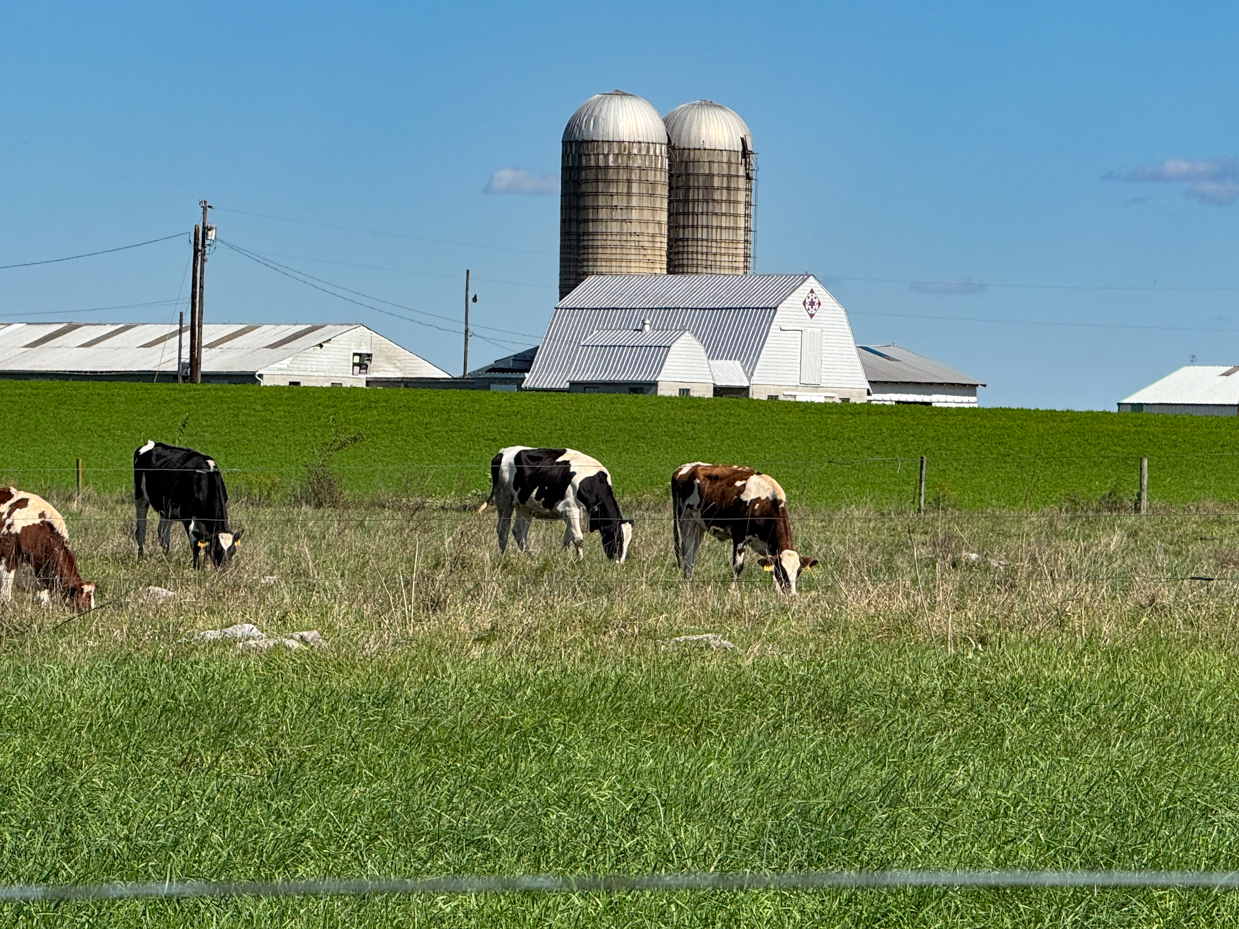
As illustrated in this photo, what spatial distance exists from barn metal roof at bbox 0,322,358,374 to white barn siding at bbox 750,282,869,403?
832 inches

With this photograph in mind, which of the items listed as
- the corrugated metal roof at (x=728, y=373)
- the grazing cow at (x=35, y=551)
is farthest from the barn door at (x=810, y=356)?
the grazing cow at (x=35, y=551)

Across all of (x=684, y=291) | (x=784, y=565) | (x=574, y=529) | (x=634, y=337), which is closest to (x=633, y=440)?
(x=634, y=337)

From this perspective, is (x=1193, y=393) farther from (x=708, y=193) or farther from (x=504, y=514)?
(x=504, y=514)

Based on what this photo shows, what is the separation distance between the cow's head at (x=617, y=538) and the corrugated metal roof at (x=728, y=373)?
144 ft

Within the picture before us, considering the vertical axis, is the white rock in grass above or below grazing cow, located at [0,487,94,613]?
below

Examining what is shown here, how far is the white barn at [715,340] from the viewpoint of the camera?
61000 millimetres

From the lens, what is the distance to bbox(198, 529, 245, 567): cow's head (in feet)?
51.6

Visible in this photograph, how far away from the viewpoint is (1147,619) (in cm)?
1067

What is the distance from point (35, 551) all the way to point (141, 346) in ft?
210

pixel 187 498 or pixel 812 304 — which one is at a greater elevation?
pixel 812 304

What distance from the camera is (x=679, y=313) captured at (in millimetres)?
64625

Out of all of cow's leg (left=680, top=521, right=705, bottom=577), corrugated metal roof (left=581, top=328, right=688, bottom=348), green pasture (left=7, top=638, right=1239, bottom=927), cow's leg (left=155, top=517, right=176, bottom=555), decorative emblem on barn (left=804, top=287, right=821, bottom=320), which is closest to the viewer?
green pasture (left=7, top=638, right=1239, bottom=927)

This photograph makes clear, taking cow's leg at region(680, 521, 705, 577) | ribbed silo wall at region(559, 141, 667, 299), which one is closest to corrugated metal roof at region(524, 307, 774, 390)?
ribbed silo wall at region(559, 141, 667, 299)

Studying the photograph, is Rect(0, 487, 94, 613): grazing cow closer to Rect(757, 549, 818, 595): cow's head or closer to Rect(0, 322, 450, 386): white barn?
Rect(757, 549, 818, 595): cow's head
